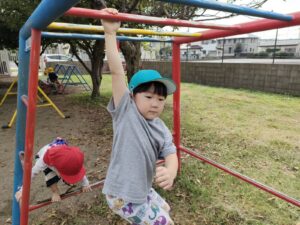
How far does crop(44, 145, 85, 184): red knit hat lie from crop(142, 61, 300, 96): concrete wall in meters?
7.80

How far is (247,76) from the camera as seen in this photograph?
9297 mm

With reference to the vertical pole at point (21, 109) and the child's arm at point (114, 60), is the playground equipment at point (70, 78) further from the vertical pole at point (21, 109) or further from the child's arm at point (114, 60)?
the child's arm at point (114, 60)

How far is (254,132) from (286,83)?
4.43m

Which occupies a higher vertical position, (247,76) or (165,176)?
(165,176)

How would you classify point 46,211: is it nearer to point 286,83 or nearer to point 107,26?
point 107,26

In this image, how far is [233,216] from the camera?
2.30m

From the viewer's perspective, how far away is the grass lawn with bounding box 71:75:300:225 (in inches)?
93.6

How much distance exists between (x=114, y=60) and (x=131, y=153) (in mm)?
470

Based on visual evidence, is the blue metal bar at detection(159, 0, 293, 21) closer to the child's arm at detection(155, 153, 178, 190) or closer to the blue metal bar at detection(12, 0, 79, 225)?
the blue metal bar at detection(12, 0, 79, 225)

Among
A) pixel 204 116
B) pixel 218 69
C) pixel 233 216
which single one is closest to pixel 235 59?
pixel 218 69

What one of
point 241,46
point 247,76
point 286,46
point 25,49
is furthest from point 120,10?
point 241,46

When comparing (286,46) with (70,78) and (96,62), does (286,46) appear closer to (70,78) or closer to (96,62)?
(96,62)

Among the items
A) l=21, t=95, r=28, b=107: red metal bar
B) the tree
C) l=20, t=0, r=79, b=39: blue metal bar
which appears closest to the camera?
l=20, t=0, r=79, b=39: blue metal bar

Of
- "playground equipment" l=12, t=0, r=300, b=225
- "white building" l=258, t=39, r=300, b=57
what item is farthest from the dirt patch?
"white building" l=258, t=39, r=300, b=57
